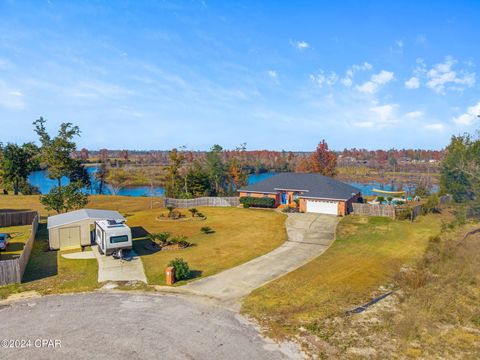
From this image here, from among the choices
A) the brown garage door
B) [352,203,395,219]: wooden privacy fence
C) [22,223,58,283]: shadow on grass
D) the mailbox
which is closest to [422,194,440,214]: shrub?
[352,203,395,219]: wooden privacy fence

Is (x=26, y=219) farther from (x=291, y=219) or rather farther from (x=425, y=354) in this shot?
(x=425, y=354)

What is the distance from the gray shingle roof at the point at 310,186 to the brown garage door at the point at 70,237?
22.7 m

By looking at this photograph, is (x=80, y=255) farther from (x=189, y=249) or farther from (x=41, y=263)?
(x=189, y=249)

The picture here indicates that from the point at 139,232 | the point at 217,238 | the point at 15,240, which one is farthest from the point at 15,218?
the point at 217,238

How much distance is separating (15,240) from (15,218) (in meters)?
7.06

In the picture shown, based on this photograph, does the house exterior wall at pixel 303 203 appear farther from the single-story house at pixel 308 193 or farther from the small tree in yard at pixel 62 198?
the small tree in yard at pixel 62 198

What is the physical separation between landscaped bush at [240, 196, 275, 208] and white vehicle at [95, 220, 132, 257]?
2023 centimetres

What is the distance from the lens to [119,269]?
65.5 ft

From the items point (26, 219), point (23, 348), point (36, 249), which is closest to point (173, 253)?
point (36, 249)

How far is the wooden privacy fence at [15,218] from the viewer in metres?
32.9

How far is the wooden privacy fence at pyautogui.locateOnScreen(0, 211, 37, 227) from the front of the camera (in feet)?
108

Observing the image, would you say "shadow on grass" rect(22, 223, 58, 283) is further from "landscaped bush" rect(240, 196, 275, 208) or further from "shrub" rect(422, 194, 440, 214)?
"shrub" rect(422, 194, 440, 214)

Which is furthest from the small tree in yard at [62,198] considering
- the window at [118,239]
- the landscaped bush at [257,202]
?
the landscaped bush at [257,202]

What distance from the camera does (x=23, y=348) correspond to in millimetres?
11477
